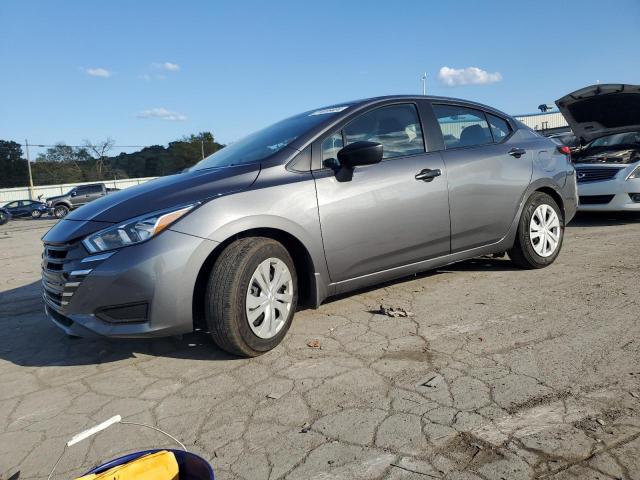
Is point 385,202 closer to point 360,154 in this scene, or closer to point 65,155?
point 360,154

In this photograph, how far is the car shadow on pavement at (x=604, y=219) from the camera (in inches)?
301

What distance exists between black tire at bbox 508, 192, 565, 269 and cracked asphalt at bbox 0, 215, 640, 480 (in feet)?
1.88

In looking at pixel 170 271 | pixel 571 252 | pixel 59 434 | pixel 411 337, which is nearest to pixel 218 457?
pixel 59 434

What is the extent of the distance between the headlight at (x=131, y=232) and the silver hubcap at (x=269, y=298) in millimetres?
617

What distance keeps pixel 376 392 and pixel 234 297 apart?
0.99 meters

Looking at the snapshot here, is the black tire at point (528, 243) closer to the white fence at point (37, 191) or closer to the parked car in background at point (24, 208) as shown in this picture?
the parked car in background at point (24, 208)

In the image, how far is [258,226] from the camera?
10.3ft

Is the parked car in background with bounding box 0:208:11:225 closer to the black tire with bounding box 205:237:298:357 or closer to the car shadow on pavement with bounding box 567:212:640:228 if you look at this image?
the car shadow on pavement with bounding box 567:212:640:228

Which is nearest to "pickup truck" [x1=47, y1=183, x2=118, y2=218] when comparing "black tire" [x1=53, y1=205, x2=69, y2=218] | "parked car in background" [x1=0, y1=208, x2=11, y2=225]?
"black tire" [x1=53, y1=205, x2=69, y2=218]

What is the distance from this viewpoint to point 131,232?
2.91m

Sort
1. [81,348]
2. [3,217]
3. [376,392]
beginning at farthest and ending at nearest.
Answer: [3,217]
[81,348]
[376,392]

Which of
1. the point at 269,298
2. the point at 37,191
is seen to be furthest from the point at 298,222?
the point at 37,191

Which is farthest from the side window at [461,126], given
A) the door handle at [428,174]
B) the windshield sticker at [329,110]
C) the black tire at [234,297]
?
the black tire at [234,297]

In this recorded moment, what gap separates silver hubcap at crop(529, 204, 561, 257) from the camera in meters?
4.77
